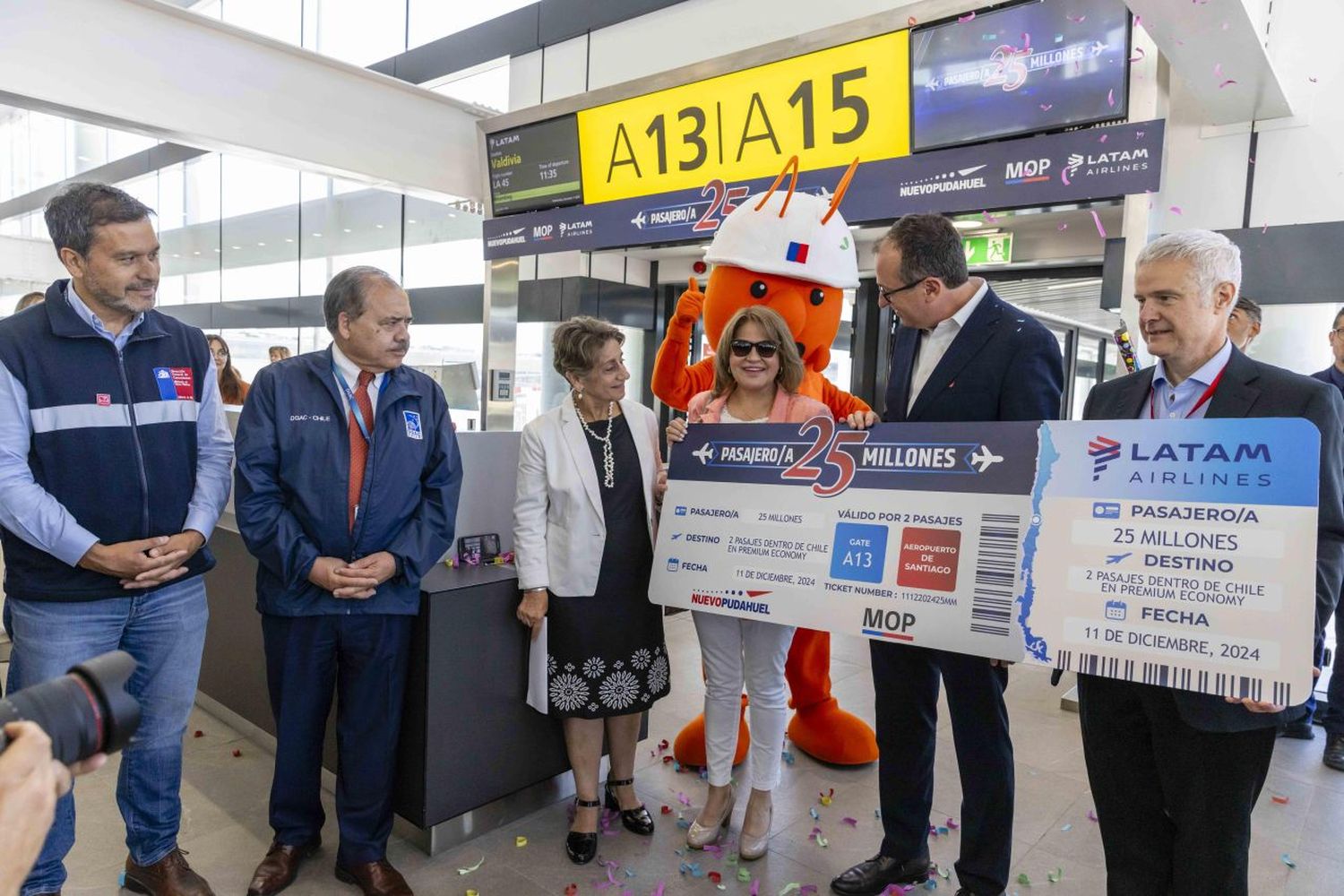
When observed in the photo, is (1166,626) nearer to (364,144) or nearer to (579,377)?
(579,377)

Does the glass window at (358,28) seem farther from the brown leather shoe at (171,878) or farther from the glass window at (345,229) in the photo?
the brown leather shoe at (171,878)

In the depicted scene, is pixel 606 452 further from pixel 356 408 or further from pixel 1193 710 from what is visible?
pixel 1193 710

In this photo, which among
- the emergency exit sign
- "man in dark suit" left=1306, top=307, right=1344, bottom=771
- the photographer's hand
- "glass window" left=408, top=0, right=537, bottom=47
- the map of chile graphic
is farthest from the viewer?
"glass window" left=408, top=0, right=537, bottom=47

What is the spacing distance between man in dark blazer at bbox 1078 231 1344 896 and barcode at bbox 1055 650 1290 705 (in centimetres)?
3

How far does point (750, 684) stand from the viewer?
2430mm

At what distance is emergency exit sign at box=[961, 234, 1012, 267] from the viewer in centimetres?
506

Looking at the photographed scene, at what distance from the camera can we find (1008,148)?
3826 mm

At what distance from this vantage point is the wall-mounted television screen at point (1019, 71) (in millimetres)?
3504

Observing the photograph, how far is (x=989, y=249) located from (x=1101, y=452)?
377 centimetres

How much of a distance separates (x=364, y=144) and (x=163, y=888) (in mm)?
5224

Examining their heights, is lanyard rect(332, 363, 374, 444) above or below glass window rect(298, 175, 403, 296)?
below

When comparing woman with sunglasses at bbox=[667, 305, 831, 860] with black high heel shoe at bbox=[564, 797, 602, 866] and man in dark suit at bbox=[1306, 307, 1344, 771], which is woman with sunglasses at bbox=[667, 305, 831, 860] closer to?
black high heel shoe at bbox=[564, 797, 602, 866]

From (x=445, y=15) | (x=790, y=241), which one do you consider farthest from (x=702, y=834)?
(x=445, y=15)

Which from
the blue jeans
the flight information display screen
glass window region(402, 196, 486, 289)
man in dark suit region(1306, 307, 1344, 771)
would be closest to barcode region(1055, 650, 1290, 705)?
the blue jeans
